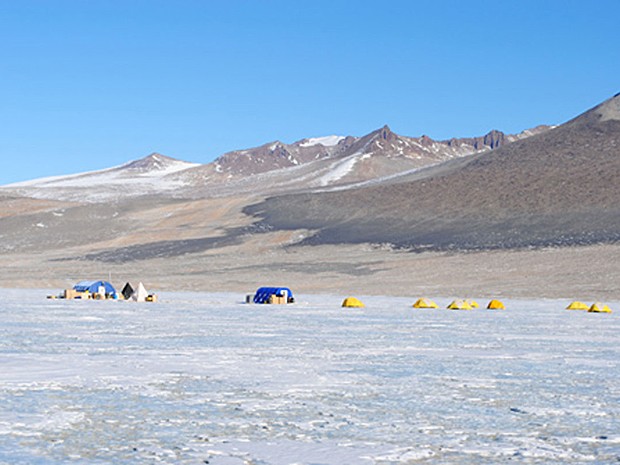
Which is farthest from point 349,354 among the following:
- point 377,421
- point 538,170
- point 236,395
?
point 538,170

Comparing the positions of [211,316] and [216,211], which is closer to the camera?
[211,316]

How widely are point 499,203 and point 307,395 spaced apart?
73.9m

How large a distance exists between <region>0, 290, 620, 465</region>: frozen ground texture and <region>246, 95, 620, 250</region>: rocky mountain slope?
48.2 m

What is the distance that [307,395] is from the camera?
12.7 meters

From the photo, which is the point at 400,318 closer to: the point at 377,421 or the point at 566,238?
the point at 377,421

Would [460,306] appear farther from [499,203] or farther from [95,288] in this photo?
[499,203]

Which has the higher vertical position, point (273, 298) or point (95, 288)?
point (95, 288)

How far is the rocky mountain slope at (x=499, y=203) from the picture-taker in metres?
72.8

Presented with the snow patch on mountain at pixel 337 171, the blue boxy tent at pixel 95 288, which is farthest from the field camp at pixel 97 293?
the snow patch on mountain at pixel 337 171

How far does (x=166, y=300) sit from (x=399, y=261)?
2498 centimetres

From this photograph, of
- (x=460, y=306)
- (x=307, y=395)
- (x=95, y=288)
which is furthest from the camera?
(x=95, y=288)

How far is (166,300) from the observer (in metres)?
42.2

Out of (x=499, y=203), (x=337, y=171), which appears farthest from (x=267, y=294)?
(x=337, y=171)

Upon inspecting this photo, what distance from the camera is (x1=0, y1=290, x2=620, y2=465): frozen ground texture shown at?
9.12 metres
